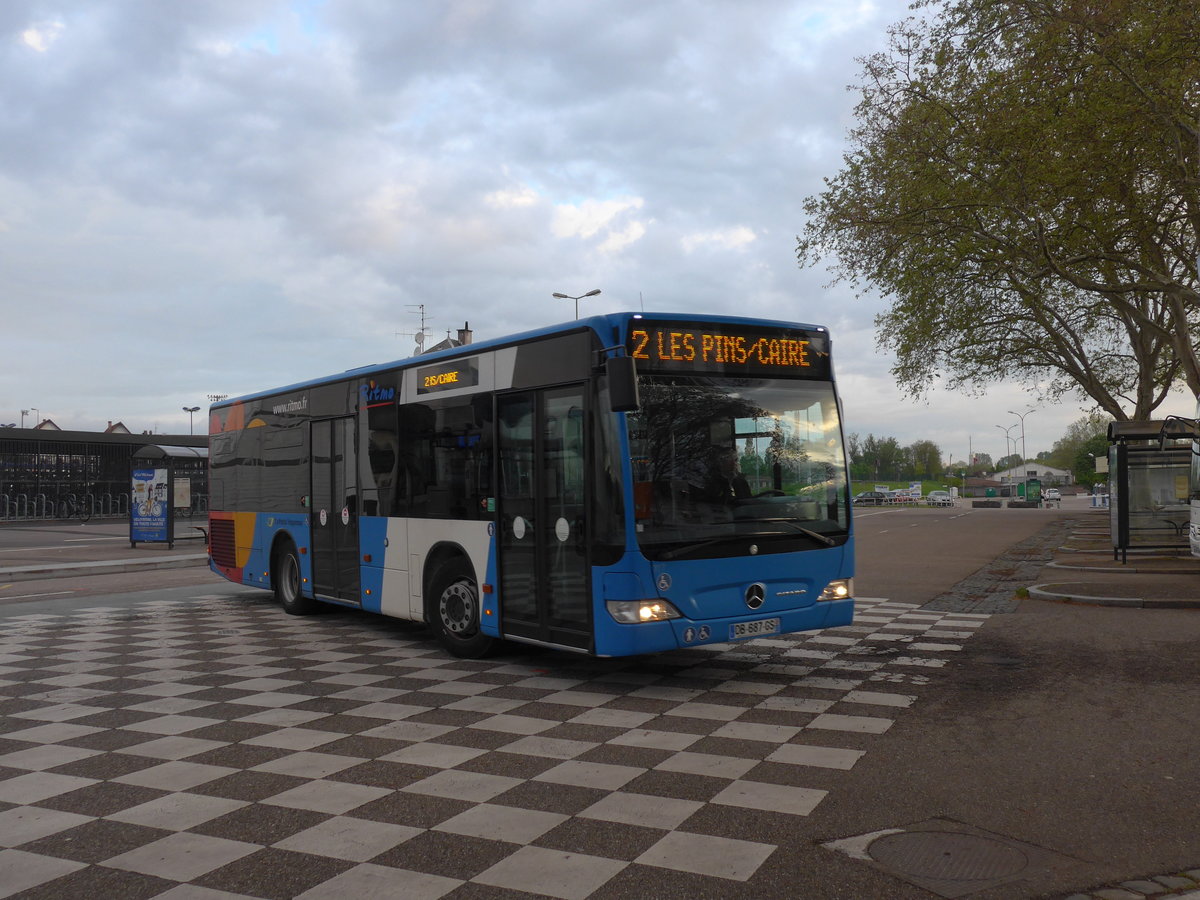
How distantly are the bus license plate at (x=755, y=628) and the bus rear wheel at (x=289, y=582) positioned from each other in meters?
6.88

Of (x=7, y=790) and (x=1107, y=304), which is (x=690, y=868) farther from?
(x=1107, y=304)

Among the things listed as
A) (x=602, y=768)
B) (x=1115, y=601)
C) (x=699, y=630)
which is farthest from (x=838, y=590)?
(x=1115, y=601)

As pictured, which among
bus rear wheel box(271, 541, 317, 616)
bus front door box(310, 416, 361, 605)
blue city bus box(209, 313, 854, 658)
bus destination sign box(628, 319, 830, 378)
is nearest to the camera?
blue city bus box(209, 313, 854, 658)

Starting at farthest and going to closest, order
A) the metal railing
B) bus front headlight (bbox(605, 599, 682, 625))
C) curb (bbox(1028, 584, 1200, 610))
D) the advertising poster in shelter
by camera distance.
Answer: the metal railing, the advertising poster in shelter, curb (bbox(1028, 584, 1200, 610)), bus front headlight (bbox(605, 599, 682, 625))

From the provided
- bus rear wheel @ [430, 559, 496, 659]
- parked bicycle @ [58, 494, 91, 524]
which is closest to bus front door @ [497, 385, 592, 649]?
bus rear wheel @ [430, 559, 496, 659]

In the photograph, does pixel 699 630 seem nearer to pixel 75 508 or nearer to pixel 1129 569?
pixel 1129 569

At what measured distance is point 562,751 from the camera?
6.05m

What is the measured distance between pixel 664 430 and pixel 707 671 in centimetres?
244

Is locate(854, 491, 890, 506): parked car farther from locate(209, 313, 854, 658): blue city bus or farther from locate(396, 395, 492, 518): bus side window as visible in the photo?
locate(209, 313, 854, 658): blue city bus

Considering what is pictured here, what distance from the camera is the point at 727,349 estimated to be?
26.1ft

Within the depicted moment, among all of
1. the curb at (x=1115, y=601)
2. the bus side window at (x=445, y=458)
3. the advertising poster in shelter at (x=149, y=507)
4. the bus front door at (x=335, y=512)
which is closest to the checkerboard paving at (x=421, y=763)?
the bus front door at (x=335, y=512)

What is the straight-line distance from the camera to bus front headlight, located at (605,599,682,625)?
288 inches

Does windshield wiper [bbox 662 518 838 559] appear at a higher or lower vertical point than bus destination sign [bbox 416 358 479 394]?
lower

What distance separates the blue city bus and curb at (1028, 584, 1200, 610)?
6.23 metres
